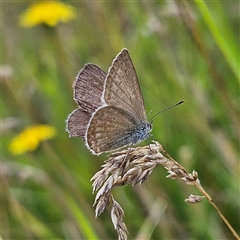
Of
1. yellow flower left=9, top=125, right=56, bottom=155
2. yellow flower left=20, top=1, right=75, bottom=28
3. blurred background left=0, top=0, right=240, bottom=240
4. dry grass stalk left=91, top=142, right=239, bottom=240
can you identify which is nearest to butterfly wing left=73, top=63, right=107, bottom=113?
dry grass stalk left=91, top=142, right=239, bottom=240

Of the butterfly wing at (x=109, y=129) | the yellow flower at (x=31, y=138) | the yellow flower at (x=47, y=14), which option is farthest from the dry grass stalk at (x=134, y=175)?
the yellow flower at (x=47, y=14)

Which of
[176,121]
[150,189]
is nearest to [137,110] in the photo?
[150,189]

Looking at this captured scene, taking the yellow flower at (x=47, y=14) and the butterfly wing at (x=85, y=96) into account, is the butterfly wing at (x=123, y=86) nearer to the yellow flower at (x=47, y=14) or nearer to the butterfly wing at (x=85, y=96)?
the butterfly wing at (x=85, y=96)

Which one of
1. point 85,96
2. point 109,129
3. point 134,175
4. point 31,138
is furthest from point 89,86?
point 31,138

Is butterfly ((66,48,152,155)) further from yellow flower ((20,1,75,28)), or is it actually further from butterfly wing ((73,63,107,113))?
yellow flower ((20,1,75,28))

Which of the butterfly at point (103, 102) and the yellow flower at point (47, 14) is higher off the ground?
the yellow flower at point (47, 14)

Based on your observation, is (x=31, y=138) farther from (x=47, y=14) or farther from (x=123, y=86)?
(x=123, y=86)
